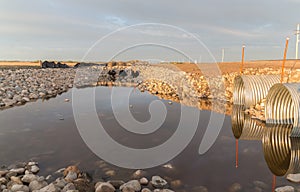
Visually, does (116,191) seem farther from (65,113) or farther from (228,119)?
(65,113)

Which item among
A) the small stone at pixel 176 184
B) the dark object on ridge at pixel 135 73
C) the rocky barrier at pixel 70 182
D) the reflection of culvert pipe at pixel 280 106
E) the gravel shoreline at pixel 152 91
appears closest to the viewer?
the rocky barrier at pixel 70 182

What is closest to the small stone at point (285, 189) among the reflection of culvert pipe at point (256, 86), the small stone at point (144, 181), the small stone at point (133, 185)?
the small stone at point (144, 181)

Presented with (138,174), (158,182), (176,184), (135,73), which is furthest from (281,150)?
(135,73)

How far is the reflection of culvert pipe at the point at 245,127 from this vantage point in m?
7.50

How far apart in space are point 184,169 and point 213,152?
4.62 feet

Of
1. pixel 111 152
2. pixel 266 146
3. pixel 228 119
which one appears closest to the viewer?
pixel 111 152

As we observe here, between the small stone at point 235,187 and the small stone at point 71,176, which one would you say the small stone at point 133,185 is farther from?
the small stone at point 235,187

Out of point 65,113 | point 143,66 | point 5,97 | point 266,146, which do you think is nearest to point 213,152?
point 266,146

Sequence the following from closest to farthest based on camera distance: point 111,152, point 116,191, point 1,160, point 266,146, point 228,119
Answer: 1. point 116,191
2. point 1,160
3. point 111,152
4. point 266,146
5. point 228,119

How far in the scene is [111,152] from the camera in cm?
616

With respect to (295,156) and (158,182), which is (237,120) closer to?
(295,156)

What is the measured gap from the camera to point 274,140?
6.82 m

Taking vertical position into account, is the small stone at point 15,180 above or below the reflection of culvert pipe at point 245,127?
below

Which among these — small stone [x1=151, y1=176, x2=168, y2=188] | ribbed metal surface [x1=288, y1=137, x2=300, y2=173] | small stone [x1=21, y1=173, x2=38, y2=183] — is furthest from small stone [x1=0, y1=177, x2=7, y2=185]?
ribbed metal surface [x1=288, y1=137, x2=300, y2=173]
